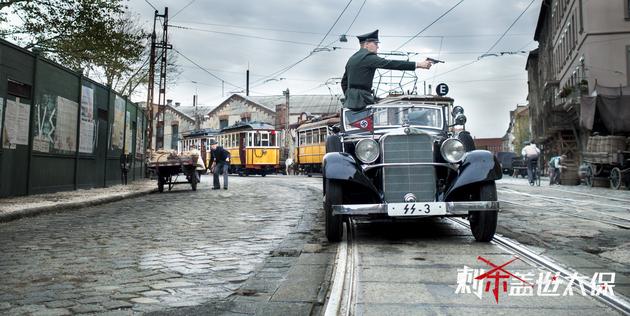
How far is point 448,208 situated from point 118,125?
15.2 m

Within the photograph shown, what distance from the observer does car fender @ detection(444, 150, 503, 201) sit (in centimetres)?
538

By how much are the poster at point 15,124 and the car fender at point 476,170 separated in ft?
29.5

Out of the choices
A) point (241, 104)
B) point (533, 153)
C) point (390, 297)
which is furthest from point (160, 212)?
point (241, 104)

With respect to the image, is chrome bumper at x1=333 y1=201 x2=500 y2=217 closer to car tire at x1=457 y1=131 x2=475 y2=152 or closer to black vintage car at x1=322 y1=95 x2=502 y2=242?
black vintage car at x1=322 y1=95 x2=502 y2=242

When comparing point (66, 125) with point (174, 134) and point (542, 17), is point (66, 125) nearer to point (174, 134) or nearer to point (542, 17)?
point (542, 17)

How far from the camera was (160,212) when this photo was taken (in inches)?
380

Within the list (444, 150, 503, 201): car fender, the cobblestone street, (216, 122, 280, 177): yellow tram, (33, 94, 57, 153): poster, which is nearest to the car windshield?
A: (444, 150, 503, 201): car fender

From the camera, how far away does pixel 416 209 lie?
208 inches

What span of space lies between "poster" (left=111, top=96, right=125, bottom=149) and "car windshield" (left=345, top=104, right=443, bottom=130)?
40.5 feet

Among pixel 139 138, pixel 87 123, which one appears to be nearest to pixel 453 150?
pixel 87 123

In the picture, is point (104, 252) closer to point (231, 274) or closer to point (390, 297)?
point (231, 274)

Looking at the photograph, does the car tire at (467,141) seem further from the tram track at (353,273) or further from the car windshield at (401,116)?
the tram track at (353,273)

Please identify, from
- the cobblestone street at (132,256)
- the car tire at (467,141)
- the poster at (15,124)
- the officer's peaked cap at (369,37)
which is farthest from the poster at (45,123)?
the car tire at (467,141)

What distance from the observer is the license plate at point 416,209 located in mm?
5277
